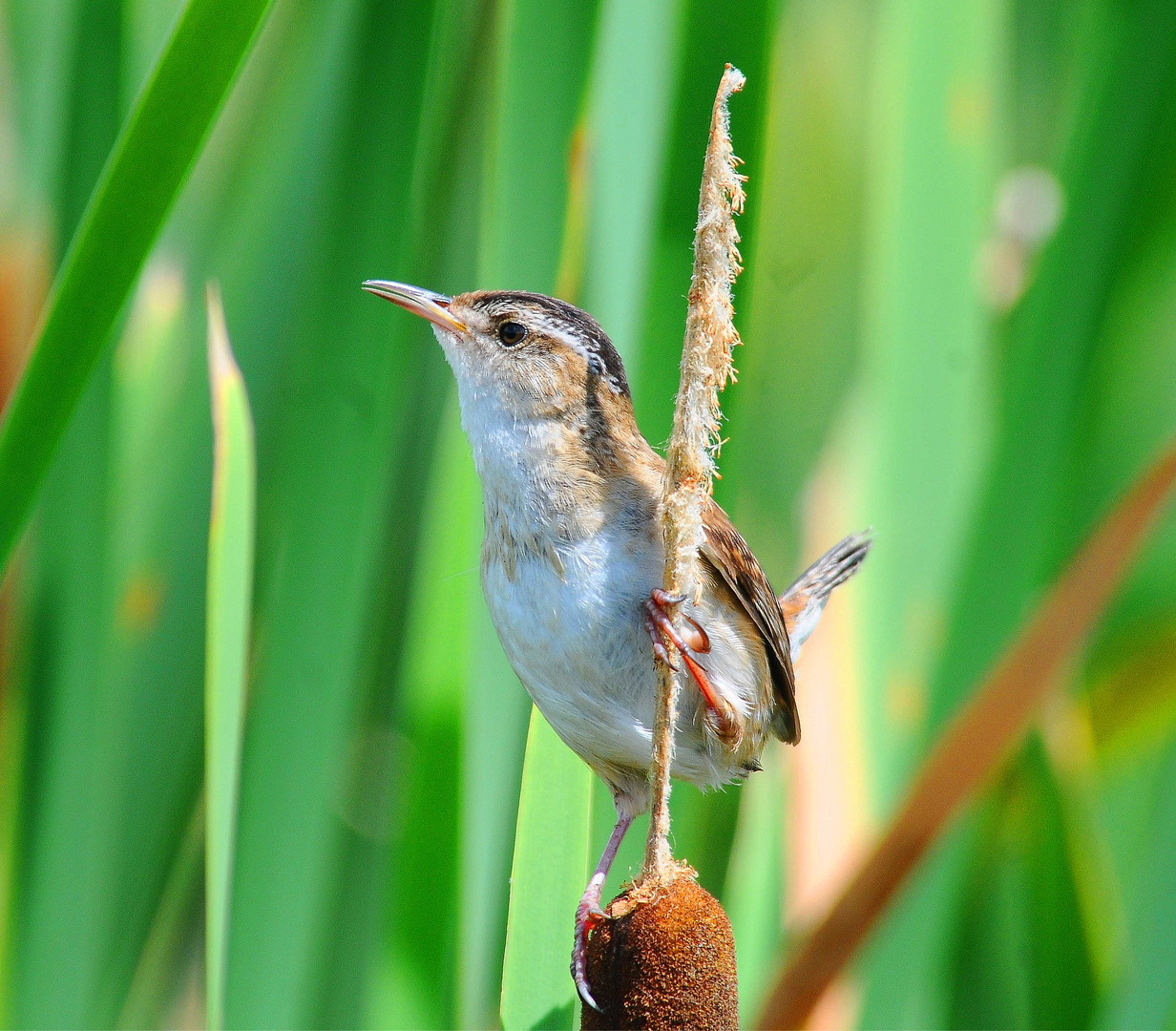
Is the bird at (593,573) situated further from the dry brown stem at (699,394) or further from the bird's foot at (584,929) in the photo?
the dry brown stem at (699,394)

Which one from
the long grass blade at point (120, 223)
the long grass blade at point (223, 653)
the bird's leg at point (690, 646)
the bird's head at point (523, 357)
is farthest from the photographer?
the bird's head at point (523, 357)

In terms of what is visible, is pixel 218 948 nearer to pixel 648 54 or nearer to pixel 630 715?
pixel 630 715

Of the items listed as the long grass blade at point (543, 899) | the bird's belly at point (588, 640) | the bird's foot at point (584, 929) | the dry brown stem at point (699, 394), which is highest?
the dry brown stem at point (699, 394)

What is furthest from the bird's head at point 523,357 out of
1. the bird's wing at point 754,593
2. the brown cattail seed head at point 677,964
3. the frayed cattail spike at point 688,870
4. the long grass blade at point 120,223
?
the brown cattail seed head at point 677,964

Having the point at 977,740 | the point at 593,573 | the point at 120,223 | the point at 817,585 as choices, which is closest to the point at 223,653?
the point at 120,223

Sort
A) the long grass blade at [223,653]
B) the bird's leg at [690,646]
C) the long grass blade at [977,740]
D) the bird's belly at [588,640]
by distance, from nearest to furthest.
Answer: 1. the long grass blade at [223,653]
2. the bird's leg at [690,646]
3. the bird's belly at [588,640]
4. the long grass blade at [977,740]

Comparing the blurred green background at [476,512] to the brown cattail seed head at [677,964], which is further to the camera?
the blurred green background at [476,512]

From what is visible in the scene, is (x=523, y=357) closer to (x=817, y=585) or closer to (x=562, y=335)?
(x=562, y=335)

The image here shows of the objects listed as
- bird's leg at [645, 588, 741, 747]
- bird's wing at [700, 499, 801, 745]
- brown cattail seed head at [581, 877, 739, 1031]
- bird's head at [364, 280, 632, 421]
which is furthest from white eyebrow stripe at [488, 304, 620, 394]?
brown cattail seed head at [581, 877, 739, 1031]
